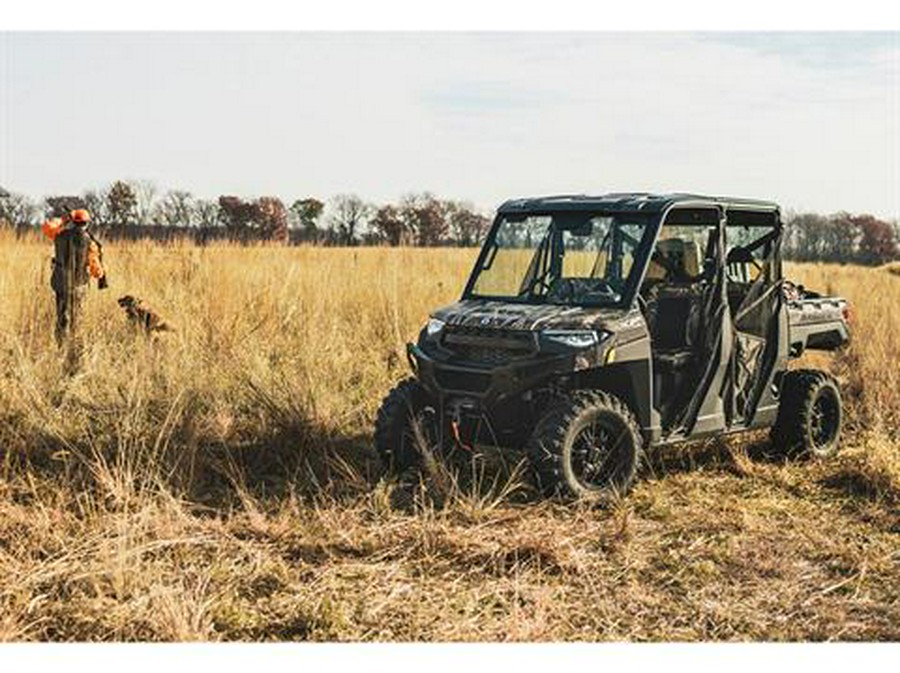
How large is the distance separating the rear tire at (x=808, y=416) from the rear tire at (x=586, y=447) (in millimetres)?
1754

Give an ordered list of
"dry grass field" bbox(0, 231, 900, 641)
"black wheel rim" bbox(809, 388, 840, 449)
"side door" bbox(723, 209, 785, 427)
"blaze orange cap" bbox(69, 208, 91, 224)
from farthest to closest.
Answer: "blaze orange cap" bbox(69, 208, 91, 224) < "black wheel rim" bbox(809, 388, 840, 449) < "side door" bbox(723, 209, 785, 427) < "dry grass field" bbox(0, 231, 900, 641)

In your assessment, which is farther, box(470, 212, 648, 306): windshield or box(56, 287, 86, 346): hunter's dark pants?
box(56, 287, 86, 346): hunter's dark pants

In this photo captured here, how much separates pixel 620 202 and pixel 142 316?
247 inches

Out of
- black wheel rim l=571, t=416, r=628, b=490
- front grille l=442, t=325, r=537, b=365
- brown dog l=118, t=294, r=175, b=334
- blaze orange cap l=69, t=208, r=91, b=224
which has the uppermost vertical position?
blaze orange cap l=69, t=208, r=91, b=224

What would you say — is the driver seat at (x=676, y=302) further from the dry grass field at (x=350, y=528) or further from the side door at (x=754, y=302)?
the dry grass field at (x=350, y=528)

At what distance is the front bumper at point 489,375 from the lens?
6.09m

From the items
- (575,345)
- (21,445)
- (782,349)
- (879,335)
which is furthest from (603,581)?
(879,335)

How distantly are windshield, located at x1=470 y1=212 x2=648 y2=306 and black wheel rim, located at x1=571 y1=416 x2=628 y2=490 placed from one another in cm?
77

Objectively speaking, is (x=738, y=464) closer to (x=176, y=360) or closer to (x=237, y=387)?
(x=237, y=387)

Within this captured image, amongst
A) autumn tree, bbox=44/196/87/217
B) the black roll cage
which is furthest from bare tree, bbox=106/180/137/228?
→ the black roll cage

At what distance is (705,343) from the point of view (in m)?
6.91

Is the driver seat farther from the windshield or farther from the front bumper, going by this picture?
the front bumper

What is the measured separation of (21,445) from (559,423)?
12.1 ft

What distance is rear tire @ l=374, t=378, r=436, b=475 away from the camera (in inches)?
264
